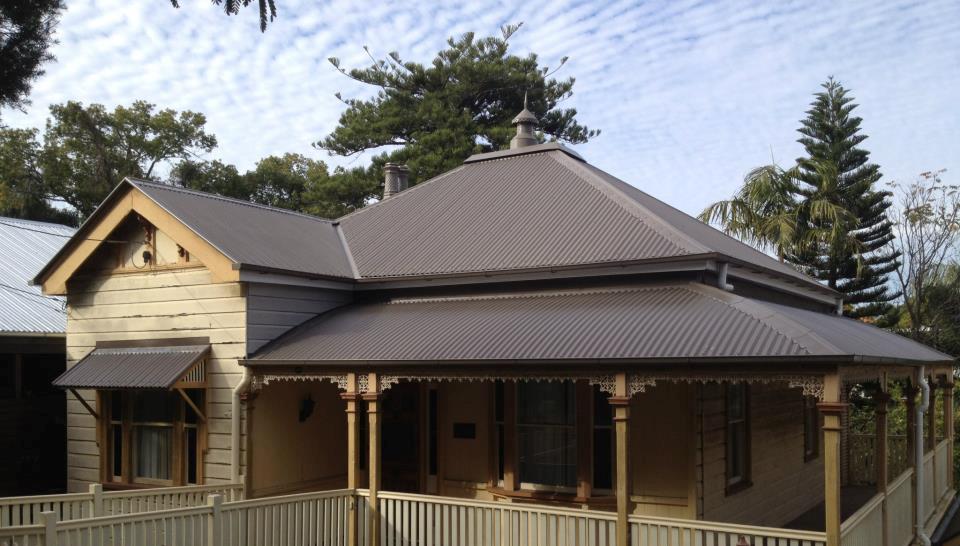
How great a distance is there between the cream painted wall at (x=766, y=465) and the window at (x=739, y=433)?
186 millimetres

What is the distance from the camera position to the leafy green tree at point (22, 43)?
324 inches

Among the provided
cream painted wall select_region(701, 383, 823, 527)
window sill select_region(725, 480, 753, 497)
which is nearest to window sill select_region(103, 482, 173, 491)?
cream painted wall select_region(701, 383, 823, 527)

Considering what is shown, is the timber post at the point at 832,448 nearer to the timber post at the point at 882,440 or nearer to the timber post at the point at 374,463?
the timber post at the point at 882,440

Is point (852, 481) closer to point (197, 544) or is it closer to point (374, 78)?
point (197, 544)

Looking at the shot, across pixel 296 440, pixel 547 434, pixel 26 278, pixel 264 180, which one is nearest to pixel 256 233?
pixel 296 440

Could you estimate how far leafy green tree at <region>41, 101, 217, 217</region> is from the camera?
45219mm

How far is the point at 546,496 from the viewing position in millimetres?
12234

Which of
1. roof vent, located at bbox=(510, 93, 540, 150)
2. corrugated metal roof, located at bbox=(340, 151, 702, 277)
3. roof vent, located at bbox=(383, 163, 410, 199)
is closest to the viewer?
corrugated metal roof, located at bbox=(340, 151, 702, 277)

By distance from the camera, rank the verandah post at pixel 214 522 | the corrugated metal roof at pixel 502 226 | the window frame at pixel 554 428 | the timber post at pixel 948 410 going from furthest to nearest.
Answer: the timber post at pixel 948 410
the corrugated metal roof at pixel 502 226
the window frame at pixel 554 428
the verandah post at pixel 214 522

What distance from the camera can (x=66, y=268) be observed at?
567 inches

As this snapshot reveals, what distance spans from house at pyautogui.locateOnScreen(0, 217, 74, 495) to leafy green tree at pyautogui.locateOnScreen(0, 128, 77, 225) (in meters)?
28.5

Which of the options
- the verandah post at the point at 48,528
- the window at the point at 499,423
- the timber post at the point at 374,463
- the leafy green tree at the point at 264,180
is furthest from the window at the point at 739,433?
the leafy green tree at the point at 264,180

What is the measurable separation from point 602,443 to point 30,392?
461 inches

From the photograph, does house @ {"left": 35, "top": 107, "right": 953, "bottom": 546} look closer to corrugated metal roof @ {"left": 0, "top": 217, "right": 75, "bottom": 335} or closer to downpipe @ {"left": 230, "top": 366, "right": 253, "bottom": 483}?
downpipe @ {"left": 230, "top": 366, "right": 253, "bottom": 483}
